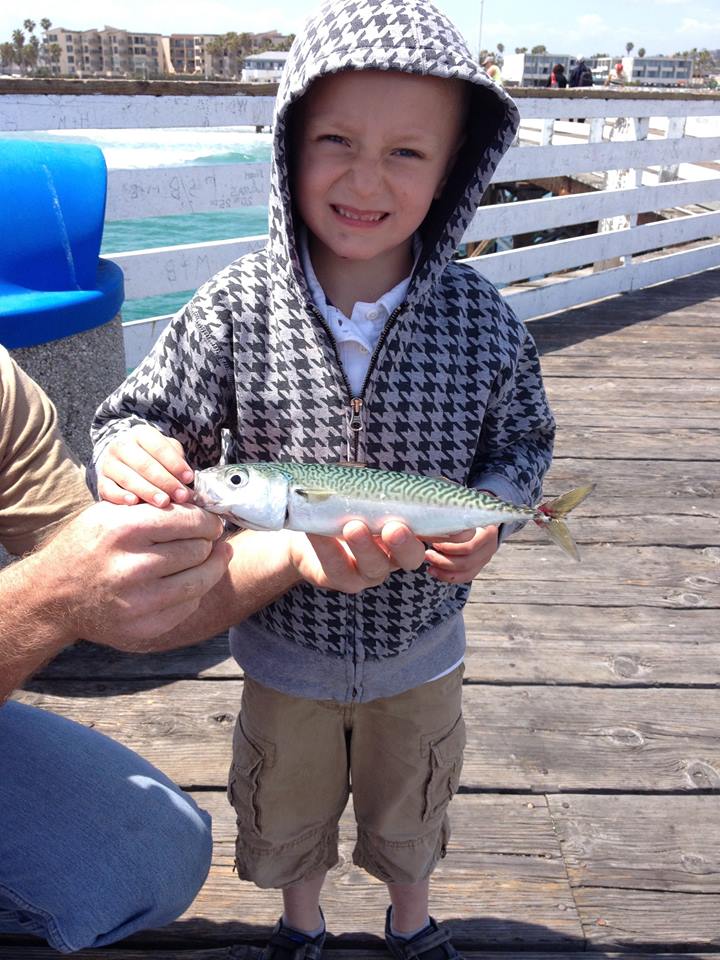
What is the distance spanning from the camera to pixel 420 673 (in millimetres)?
2123

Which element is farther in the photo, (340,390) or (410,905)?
(410,905)

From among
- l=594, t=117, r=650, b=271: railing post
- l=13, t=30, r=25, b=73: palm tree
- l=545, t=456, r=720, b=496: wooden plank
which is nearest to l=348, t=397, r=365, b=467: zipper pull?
l=545, t=456, r=720, b=496: wooden plank

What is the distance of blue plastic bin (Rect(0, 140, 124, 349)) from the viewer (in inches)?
103

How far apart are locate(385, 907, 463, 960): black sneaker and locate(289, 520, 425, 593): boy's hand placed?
3.41 feet

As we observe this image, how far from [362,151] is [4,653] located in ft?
4.17

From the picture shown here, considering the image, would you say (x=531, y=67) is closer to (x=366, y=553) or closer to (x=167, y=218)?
(x=167, y=218)

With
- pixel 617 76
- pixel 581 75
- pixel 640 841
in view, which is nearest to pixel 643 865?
pixel 640 841

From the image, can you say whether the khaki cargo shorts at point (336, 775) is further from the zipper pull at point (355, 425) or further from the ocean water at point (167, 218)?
the ocean water at point (167, 218)

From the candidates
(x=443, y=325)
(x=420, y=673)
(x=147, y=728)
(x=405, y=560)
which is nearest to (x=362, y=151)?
(x=443, y=325)

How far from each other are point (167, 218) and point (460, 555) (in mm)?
19916

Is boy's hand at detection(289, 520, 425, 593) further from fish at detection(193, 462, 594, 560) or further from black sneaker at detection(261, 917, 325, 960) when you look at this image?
black sneaker at detection(261, 917, 325, 960)

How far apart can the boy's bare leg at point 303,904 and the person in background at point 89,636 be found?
232 mm

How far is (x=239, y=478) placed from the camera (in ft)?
5.05

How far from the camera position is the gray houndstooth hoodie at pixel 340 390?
1.96m
